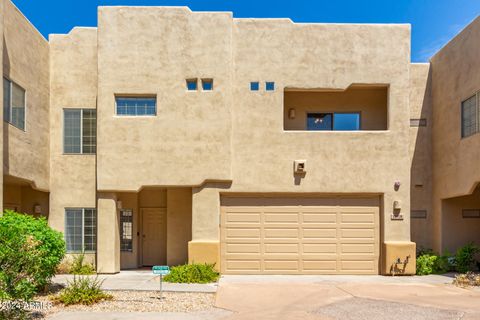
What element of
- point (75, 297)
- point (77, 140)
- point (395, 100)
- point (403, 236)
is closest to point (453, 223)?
point (403, 236)

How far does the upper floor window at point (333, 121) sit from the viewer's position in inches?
562

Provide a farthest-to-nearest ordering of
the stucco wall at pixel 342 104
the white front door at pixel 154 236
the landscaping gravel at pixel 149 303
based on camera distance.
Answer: the white front door at pixel 154 236 < the stucco wall at pixel 342 104 < the landscaping gravel at pixel 149 303

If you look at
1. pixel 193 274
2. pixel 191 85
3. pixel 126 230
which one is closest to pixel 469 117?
pixel 191 85

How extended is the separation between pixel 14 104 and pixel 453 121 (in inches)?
533

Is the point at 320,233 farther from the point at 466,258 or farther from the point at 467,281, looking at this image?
the point at 466,258

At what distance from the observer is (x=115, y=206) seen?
43.0 feet

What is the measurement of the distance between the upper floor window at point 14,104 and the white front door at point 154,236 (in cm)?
511

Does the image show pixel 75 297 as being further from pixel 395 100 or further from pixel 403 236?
pixel 395 100

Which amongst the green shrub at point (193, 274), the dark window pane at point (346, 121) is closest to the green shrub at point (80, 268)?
the green shrub at point (193, 274)

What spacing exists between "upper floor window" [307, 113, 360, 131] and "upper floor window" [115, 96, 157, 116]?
5.40 meters

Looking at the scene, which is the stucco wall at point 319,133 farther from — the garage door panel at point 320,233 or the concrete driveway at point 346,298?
the concrete driveway at point 346,298

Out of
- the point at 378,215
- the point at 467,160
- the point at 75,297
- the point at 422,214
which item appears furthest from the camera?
the point at 422,214

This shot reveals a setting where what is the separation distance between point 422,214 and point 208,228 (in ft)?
25.2

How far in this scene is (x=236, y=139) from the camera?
1319cm
